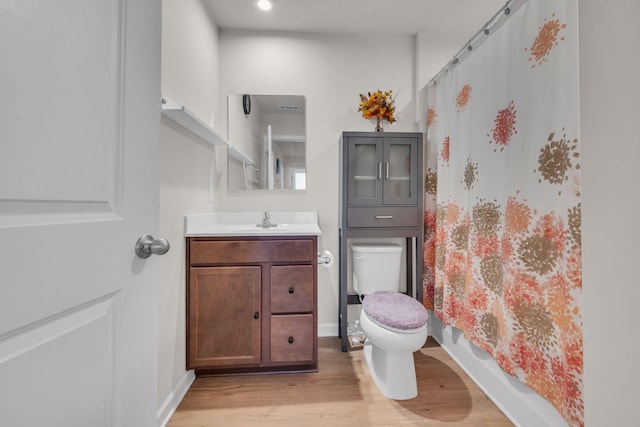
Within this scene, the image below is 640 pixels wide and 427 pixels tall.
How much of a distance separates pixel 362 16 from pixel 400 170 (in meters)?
1.17

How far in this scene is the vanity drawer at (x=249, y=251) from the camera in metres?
1.56

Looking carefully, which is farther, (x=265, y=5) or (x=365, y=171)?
(x=365, y=171)

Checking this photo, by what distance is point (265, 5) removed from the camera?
1.86m

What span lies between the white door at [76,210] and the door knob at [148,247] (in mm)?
20

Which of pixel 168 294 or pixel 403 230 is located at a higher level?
pixel 403 230

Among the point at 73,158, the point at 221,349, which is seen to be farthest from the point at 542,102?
the point at 221,349

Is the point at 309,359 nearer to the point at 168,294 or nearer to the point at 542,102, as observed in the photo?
the point at 168,294

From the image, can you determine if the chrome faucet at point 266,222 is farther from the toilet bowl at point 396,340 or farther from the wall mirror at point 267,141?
the toilet bowl at point 396,340

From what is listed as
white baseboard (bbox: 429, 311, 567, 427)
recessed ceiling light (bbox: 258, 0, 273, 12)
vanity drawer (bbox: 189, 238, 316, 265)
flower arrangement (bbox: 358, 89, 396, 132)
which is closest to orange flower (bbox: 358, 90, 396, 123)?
flower arrangement (bbox: 358, 89, 396, 132)

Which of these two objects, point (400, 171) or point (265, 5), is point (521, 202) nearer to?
point (400, 171)

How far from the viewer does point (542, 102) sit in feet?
3.54

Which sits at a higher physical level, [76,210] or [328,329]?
[76,210]

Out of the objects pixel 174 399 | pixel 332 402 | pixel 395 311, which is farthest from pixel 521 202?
pixel 174 399

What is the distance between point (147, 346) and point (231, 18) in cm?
222
